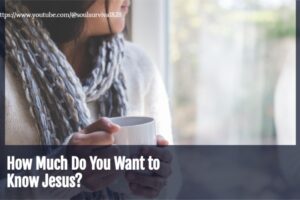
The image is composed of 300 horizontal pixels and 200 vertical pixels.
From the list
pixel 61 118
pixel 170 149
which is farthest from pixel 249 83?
pixel 61 118

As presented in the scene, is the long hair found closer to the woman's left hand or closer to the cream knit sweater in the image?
the cream knit sweater

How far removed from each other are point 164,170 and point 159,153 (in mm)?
30

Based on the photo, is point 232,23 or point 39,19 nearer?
point 39,19

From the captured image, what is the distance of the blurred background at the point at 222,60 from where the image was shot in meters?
0.65

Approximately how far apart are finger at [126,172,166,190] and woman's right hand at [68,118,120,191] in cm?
2

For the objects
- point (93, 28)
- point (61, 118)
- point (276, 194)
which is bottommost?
point (276, 194)

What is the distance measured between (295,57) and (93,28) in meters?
0.32

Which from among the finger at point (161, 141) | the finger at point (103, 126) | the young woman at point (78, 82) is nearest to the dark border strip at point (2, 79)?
the young woman at point (78, 82)

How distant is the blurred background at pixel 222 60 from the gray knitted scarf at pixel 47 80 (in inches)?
5.0

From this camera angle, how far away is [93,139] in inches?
22.0

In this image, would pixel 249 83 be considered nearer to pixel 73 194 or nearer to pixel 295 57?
pixel 295 57

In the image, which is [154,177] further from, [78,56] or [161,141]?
[78,56]

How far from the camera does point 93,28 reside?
60 centimetres

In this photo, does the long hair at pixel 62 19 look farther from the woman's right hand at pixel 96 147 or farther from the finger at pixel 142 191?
the finger at pixel 142 191
